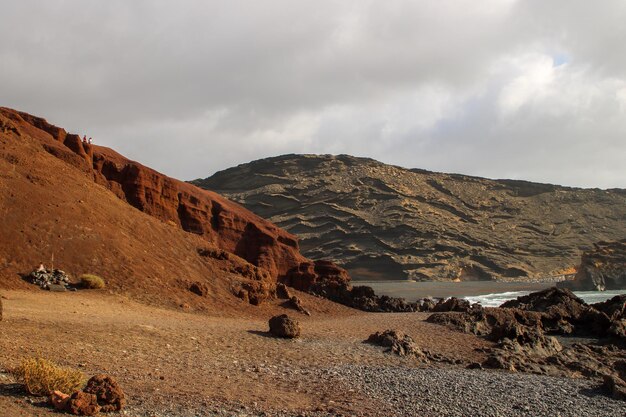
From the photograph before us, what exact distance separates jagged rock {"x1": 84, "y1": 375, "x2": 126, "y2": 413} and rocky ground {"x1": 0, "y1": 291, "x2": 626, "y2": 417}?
228mm

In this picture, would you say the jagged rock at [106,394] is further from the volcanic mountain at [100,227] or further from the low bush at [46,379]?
the volcanic mountain at [100,227]

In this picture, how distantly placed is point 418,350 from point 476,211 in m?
143

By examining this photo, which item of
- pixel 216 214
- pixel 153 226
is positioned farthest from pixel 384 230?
pixel 153 226

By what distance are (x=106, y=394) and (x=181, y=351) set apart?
583 centimetres

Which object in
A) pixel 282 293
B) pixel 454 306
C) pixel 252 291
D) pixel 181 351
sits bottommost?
pixel 181 351

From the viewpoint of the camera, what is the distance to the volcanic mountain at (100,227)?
22.5m

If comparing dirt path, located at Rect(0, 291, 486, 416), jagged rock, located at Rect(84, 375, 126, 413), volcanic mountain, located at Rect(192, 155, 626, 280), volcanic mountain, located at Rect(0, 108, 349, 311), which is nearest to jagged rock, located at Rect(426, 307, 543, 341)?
dirt path, located at Rect(0, 291, 486, 416)

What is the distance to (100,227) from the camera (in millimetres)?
24750

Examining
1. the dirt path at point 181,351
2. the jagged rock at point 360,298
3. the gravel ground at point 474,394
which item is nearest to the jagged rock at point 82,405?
the dirt path at point 181,351

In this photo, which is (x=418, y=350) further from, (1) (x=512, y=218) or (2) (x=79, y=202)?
(1) (x=512, y=218)

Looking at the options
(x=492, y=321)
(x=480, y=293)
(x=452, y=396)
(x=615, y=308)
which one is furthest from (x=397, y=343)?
(x=480, y=293)

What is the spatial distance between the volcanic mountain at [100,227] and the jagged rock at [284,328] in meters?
5.60

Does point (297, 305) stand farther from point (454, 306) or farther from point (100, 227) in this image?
point (454, 306)

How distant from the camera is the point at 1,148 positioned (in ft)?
83.8
